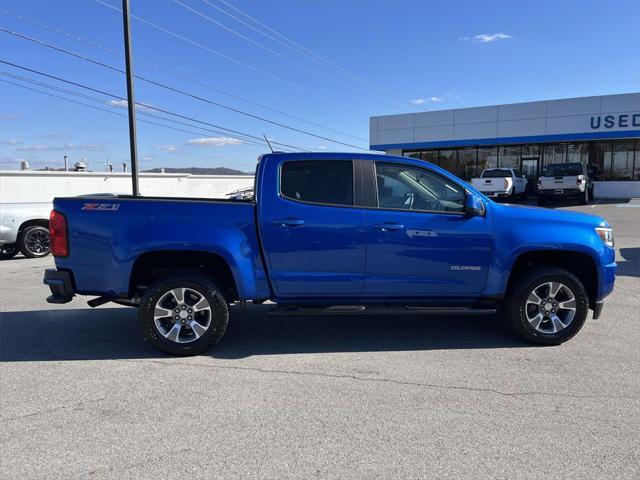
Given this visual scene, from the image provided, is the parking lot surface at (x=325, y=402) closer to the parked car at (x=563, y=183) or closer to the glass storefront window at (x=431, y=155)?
the parked car at (x=563, y=183)

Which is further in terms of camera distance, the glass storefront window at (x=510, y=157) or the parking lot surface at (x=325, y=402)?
the glass storefront window at (x=510, y=157)

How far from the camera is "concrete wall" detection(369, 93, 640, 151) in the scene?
26562mm

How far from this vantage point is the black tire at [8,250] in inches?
443

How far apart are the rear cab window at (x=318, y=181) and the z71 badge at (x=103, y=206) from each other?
5.07 feet

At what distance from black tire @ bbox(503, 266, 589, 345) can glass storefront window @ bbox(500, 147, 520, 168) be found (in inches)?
1123

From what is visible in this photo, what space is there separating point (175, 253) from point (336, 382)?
1956 millimetres

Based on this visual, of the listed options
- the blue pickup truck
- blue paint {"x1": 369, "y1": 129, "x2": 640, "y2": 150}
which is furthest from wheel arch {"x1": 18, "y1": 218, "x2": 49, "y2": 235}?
blue paint {"x1": 369, "y1": 129, "x2": 640, "y2": 150}

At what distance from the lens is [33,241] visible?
1135 centimetres

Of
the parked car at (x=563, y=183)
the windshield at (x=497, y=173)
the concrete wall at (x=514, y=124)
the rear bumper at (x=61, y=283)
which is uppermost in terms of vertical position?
the concrete wall at (x=514, y=124)

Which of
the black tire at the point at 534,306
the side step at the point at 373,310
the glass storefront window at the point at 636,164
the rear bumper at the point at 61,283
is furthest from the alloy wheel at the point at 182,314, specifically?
the glass storefront window at the point at 636,164

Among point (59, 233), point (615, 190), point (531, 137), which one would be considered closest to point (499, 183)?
point (531, 137)

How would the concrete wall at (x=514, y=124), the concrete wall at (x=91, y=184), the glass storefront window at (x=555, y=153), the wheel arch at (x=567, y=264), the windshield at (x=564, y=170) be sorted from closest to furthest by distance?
the wheel arch at (x=567, y=264), the concrete wall at (x=91, y=184), the windshield at (x=564, y=170), the concrete wall at (x=514, y=124), the glass storefront window at (x=555, y=153)

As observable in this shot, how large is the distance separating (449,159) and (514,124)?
16.8ft

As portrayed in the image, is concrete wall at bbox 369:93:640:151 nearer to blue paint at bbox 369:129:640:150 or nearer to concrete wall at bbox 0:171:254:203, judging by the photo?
blue paint at bbox 369:129:640:150
